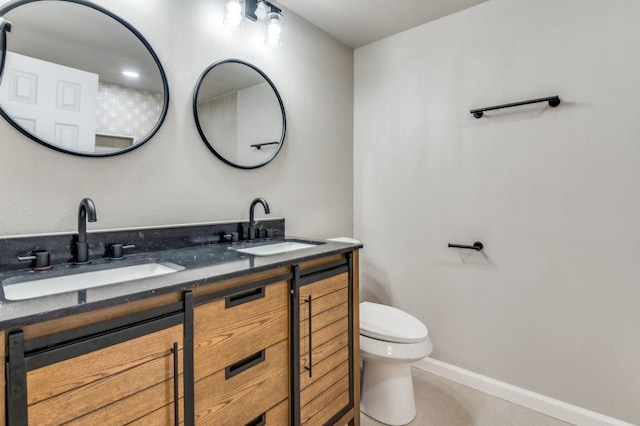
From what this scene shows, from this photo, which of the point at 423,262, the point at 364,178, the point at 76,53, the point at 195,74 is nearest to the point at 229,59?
the point at 195,74

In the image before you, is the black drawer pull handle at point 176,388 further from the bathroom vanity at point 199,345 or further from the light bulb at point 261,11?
the light bulb at point 261,11

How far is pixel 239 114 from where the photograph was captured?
1.85m

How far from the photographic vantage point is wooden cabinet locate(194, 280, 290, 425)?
3.31ft

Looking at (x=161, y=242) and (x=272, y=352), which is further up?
(x=161, y=242)

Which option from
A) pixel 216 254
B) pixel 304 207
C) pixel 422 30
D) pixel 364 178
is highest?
pixel 422 30

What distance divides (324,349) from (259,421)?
0.39 metres

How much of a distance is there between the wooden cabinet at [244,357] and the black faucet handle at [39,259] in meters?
0.60

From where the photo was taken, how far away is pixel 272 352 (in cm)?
123

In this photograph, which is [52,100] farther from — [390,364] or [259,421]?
[390,364]

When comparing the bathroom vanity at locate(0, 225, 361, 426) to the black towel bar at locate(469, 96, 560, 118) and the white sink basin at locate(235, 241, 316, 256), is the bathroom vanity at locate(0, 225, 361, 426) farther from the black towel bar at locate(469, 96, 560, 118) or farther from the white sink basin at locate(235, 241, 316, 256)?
the black towel bar at locate(469, 96, 560, 118)

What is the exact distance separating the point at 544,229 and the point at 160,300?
1959mm

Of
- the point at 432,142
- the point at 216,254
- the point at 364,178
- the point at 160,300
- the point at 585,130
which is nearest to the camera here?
the point at 160,300

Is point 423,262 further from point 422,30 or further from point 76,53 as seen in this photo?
point 76,53

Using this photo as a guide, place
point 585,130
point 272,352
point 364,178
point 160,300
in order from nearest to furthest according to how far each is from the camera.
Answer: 1. point 160,300
2. point 272,352
3. point 585,130
4. point 364,178
